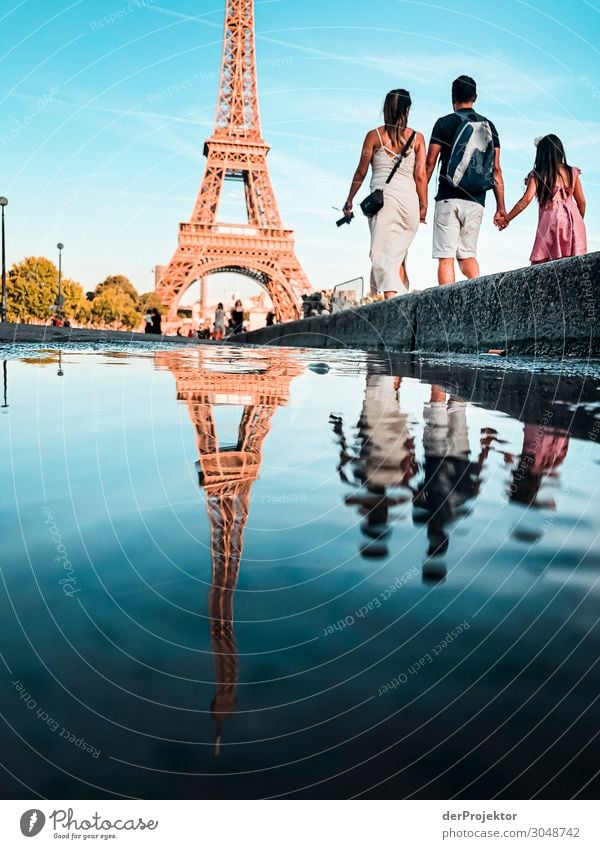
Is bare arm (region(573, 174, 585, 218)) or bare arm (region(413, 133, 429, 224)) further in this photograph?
bare arm (region(413, 133, 429, 224))

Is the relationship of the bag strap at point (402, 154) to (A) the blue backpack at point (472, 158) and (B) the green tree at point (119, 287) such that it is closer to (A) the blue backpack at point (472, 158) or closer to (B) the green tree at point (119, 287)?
(A) the blue backpack at point (472, 158)

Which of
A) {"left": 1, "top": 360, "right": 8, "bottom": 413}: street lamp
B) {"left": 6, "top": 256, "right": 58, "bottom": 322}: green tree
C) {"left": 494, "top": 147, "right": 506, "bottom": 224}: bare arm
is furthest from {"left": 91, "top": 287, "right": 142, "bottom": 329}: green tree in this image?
{"left": 1, "top": 360, "right": 8, "bottom": 413}: street lamp

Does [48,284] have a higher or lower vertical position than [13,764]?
higher

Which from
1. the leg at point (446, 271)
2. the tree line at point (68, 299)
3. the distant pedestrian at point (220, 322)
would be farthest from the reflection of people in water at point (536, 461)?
the tree line at point (68, 299)

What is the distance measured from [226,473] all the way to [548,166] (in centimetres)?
623

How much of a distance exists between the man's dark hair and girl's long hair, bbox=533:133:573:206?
0.74m

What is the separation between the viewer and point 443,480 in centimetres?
146

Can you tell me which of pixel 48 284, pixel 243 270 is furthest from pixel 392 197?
pixel 48 284

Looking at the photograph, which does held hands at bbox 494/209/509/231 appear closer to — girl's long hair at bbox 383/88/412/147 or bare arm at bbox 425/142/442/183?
bare arm at bbox 425/142/442/183

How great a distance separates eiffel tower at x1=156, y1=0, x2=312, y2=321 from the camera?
40.8 meters

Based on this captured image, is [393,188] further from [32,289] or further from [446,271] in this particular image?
[32,289]

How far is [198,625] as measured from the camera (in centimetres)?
82

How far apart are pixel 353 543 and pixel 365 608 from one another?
0.24 meters
